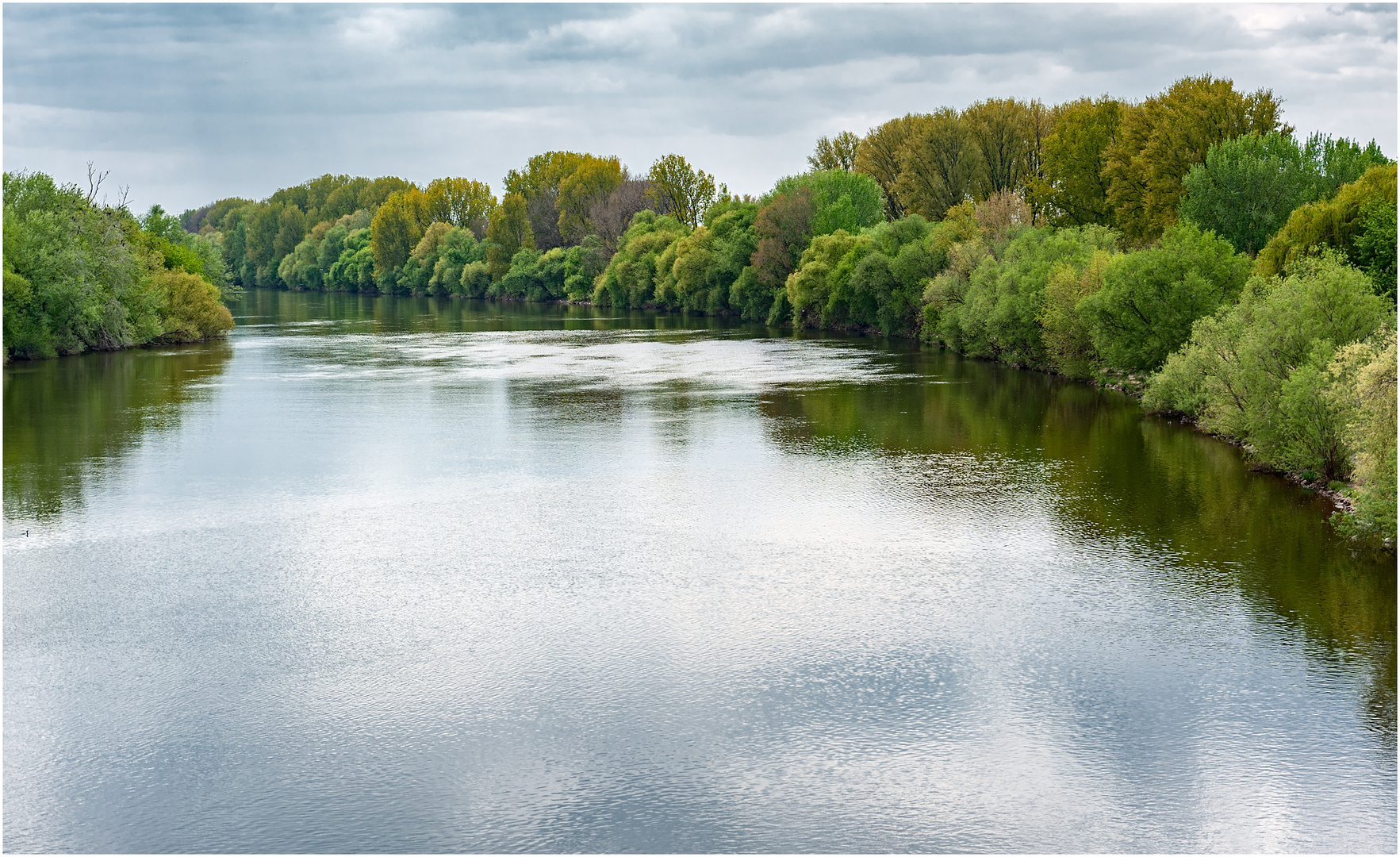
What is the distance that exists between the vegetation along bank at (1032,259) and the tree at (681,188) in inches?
8.7

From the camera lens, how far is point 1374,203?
39188 mm

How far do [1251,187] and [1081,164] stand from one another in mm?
17007

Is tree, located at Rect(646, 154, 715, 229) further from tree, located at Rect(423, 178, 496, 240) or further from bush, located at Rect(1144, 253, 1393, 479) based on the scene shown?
bush, located at Rect(1144, 253, 1393, 479)

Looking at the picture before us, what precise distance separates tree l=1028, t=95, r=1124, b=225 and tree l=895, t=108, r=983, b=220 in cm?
1084

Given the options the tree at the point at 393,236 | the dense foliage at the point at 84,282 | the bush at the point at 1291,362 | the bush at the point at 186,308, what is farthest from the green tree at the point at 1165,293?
the tree at the point at 393,236

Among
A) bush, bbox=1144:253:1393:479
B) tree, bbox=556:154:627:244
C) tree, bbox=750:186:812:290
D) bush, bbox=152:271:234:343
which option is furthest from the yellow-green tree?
tree, bbox=556:154:627:244

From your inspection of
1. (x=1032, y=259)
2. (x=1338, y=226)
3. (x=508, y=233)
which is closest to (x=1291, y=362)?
(x=1338, y=226)

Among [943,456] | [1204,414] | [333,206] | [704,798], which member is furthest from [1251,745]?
[333,206]

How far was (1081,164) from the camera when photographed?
230ft

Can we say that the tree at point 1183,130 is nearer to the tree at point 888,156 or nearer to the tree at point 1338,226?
the tree at point 1338,226

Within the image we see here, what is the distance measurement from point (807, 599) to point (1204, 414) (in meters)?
20.5

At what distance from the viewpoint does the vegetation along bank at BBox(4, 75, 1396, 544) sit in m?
27.8

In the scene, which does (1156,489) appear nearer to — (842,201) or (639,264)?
(842,201)

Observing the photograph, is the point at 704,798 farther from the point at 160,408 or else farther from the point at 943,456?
the point at 160,408
